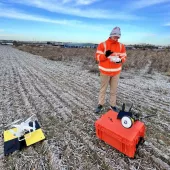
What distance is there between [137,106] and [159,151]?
1905 mm

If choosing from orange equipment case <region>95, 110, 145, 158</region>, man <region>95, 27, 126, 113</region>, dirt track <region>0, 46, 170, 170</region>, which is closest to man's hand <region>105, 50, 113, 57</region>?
man <region>95, 27, 126, 113</region>

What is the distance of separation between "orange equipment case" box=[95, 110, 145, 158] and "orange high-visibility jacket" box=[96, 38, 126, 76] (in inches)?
44.9

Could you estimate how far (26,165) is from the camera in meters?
2.26

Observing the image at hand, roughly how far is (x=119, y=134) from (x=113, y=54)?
1.72 m

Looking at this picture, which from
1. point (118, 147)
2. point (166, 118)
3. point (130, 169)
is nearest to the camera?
point (130, 169)

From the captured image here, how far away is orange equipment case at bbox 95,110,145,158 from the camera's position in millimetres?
2268

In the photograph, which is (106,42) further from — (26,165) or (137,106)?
(26,165)

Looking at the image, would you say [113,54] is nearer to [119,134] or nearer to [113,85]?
[113,85]

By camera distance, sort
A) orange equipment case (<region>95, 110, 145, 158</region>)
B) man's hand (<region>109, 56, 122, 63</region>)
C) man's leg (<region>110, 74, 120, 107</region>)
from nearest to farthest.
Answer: orange equipment case (<region>95, 110, 145, 158</region>) → man's hand (<region>109, 56, 122, 63</region>) → man's leg (<region>110, 74, 120, 107</region>)

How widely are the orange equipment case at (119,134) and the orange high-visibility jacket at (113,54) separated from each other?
1.14 metres

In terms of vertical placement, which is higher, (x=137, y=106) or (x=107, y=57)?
(x=107, y=57)

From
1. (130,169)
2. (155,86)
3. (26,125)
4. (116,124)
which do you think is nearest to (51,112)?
(26,125)

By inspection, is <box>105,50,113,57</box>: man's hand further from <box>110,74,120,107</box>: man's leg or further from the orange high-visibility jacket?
<box>110,74,120,107</box>: man's leg

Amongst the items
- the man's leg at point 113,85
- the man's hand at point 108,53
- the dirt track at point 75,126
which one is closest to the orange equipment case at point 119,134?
the dirt track at point 75,126
